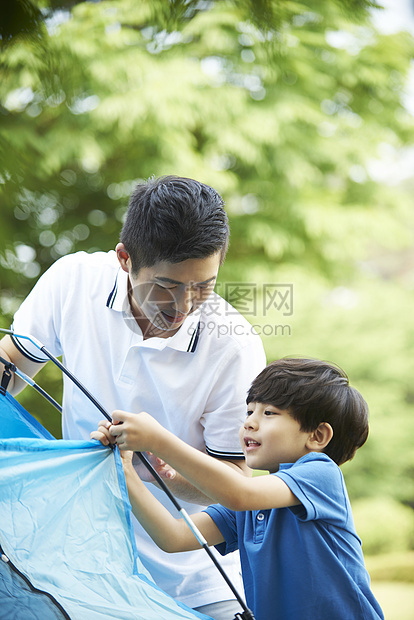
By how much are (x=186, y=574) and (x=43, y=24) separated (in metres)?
1.09

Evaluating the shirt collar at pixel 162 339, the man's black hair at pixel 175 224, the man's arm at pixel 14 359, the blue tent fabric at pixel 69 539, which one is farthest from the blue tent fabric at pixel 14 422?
the man's black hair at pixel 175 224

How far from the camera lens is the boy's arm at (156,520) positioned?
4.10 feet

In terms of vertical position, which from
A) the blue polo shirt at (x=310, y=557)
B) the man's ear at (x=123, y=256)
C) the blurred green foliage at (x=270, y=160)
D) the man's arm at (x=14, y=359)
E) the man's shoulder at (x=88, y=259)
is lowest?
the blue polo shirt at (x=310, y=557)

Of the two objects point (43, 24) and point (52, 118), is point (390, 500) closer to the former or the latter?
point (52, 118)

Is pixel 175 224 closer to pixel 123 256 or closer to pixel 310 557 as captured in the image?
pixel 123 256

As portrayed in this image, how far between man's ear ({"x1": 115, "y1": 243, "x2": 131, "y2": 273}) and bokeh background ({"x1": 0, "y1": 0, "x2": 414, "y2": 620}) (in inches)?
76.0

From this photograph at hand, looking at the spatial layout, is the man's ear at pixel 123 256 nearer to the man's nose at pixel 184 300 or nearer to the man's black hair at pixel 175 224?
the man's black hair at pixel 175 224

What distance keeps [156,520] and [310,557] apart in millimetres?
306

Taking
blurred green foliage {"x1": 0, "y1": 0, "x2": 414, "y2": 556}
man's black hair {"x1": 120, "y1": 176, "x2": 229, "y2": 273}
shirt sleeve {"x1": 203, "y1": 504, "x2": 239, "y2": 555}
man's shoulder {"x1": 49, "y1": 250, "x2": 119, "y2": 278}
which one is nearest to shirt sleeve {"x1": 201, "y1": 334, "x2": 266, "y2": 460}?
shirt sleeve {"x1": 203, "y1": 504, "x2": 239, "y2": 555}

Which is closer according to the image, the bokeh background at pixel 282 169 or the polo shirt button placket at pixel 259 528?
the polo shirt button placket at pixel 259 528

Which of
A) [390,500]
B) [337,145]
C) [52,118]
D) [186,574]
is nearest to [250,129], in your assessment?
[337,145]

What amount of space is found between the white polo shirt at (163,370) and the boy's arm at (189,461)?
251 mm

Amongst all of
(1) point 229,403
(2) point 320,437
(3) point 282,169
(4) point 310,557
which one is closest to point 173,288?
(1) point 229,403

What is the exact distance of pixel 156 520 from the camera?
1.25 meters
